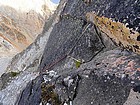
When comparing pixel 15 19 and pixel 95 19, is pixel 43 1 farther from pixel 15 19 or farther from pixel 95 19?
pixel 95 19

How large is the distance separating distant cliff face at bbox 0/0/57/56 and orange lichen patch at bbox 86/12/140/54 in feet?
128

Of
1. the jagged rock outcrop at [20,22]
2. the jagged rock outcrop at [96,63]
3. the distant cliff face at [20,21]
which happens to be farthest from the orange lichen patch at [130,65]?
the distant cliff face at [20,21]

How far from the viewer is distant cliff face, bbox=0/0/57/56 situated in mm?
57844

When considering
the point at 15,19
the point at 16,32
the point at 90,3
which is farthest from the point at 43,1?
the point at 90,3

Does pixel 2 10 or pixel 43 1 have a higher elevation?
pixel 2 10

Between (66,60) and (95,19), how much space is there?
1.47 meters

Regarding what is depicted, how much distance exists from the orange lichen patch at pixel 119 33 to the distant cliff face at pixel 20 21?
3891 centimetres

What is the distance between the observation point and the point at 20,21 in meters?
72.3

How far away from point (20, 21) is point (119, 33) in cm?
6609

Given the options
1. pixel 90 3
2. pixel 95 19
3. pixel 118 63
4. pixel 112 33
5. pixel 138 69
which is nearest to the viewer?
pixel 138 69

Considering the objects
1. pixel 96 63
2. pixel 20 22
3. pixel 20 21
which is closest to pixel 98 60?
pixel 96 63

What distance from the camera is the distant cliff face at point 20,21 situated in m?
57.8

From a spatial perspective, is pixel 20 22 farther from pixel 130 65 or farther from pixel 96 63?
pixel 130 65

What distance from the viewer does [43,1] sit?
86250mm
